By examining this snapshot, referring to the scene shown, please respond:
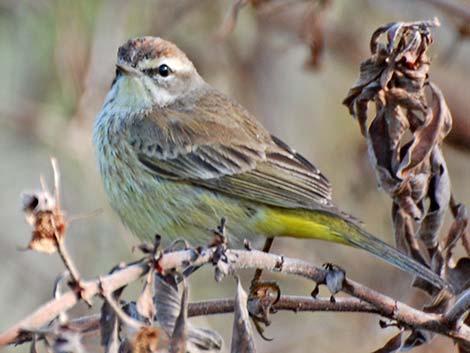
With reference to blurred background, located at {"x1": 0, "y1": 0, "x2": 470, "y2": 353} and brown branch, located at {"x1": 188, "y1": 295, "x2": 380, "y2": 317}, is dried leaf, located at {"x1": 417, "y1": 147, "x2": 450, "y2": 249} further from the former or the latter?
blurred background, located at {"x1": 0, "y1": 0, "x2": 470, "y2": 353}

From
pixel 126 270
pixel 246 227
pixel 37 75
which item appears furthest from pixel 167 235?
pixel 37 75

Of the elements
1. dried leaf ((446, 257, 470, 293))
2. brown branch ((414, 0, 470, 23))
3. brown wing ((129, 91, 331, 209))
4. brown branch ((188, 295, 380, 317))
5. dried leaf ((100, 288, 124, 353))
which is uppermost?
brown branch ((414, 0, 470, 23))

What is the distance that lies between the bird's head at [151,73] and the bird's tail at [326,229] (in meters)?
1.14

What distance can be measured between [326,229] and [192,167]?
32.4 inches

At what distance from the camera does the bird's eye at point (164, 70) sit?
5.06 meters

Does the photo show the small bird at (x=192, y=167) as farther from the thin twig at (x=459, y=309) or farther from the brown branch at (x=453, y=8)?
the brown branch at (x=453, y=8)

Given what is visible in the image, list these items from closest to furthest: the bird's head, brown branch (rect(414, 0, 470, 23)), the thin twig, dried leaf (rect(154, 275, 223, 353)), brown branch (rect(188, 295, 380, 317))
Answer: dried leaf (rect(154, 275, 223, 353)), the thin twig, brown branch (rect(188, 295, 380, 317)), brown branch (rect(414, 0, 470, 23)), the bird's head

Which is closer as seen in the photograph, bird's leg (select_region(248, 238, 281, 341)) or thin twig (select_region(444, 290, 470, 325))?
thin twig (select_region(444, 290, 470, 325))

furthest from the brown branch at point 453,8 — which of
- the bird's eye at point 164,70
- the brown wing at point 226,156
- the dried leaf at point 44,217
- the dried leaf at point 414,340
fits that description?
the dried leaf at point 44,217

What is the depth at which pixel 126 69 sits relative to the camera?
4773 millimetres

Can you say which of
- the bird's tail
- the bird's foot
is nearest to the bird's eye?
the bird's tail

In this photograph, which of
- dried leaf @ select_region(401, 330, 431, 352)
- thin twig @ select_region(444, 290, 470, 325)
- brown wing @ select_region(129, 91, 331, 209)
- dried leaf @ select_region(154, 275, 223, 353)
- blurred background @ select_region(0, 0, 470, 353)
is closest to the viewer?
dried leaf @ select_region(154, 275, 223, 353)

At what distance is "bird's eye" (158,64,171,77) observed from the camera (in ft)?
Result: 16.6

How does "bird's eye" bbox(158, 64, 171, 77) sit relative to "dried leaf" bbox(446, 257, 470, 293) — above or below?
above
